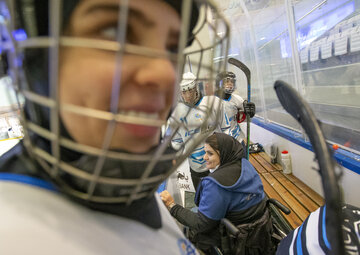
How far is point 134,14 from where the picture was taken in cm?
29

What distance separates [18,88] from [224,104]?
195 cm

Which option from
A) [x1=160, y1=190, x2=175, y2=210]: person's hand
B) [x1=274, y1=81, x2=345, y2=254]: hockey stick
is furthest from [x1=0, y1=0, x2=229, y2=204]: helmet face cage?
[x1=160, y1=190, x2=175, y2=210]: person's hand

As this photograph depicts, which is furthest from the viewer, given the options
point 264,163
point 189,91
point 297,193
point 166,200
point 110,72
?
point 264,163

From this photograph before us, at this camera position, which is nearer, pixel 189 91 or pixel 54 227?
pixel 54 227

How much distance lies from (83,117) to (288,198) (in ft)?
6.73

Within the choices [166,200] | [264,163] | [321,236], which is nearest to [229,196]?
[166,200]

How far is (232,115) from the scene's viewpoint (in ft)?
6.83

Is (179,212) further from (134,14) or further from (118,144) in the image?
(134,14)

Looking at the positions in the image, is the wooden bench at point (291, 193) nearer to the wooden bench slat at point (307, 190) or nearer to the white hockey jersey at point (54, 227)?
the wooden bench slat at point (307, 190)

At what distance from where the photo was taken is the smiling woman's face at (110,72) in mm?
270

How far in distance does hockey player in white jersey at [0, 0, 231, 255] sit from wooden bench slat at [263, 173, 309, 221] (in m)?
1.73

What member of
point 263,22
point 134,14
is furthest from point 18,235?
point 263,22

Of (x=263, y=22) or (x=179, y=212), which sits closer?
(x=179, y=212)

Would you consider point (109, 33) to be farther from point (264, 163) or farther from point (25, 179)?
point (264, 163)
